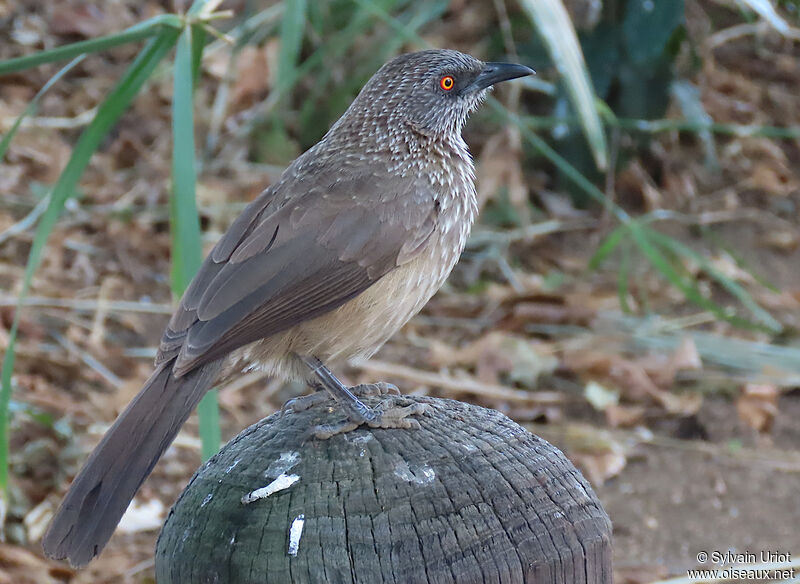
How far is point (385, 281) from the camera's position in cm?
305

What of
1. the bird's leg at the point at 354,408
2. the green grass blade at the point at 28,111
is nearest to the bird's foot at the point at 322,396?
the bird's leg at the point at 354,408

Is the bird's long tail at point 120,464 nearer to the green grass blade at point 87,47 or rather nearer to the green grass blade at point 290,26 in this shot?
the green grass blade at point 87,47

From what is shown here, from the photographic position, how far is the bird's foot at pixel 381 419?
2.39 m

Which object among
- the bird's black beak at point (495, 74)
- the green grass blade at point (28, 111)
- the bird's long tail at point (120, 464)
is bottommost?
the bird's long tail at point (120, 464)

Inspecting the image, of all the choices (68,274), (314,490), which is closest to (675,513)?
(314,490)

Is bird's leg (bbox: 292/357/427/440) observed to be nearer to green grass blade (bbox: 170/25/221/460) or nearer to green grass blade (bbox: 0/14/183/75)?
green grass blade (bbox: 170/25/221/460)

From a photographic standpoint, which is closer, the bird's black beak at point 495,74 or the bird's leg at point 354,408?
the bird's leg at point 354,408

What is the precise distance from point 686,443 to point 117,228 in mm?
3524

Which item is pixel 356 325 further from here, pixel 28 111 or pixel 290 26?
pixel 290 26

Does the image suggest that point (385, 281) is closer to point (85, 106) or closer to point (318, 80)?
point (318, 80)

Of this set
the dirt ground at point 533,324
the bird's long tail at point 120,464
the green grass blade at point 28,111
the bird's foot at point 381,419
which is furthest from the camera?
the dirt ground at point 533,324

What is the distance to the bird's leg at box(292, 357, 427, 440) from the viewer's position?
2.43 metres

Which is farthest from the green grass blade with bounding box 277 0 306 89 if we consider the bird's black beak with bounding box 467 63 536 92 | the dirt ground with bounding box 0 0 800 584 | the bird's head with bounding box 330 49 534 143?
the dirt ground with bounding box 0 0 800 584

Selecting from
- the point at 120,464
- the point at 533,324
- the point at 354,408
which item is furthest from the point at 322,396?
the point at 533,324
